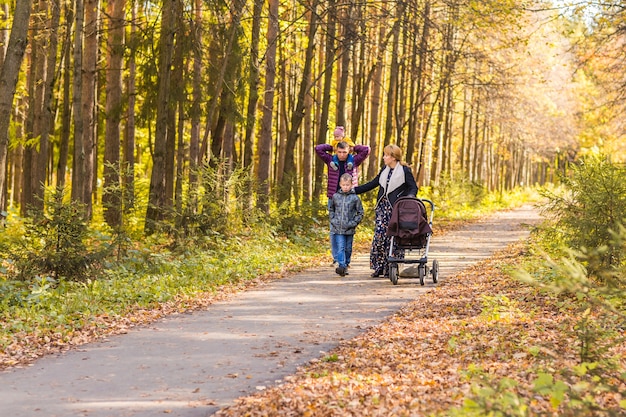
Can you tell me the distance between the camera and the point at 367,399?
5.98 m

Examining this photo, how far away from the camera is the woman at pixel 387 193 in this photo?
1345 cm

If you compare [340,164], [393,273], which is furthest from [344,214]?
[393,273]

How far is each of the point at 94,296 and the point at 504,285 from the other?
18.9 feet

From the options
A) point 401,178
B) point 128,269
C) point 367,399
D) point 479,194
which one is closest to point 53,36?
point 128,269

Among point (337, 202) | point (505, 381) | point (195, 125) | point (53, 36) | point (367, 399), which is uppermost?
point (53, 36)

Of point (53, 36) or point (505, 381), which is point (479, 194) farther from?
point (505, 381)

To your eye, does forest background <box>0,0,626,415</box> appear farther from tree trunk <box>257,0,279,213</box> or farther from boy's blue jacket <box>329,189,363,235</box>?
boy's blue jacket <box>329,189,363,235</box>

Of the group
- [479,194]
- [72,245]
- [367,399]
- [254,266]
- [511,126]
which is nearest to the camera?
[367,399]

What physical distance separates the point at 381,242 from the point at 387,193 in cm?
80

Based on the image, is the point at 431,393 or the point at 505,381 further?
the point at 431,393

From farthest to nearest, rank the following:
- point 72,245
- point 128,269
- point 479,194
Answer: point 479,194 → point 128,269 → point 72,245

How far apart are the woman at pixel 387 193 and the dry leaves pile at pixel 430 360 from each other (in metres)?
2.61

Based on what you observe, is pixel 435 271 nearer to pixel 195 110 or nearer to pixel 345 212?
pixel 345 212

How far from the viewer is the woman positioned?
13445mm
